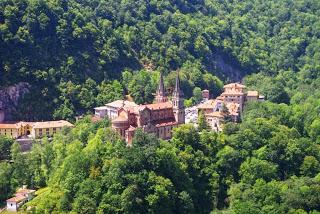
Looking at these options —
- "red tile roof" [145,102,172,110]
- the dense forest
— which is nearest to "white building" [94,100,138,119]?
the dense forest

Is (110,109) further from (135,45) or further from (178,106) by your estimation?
(135,45)

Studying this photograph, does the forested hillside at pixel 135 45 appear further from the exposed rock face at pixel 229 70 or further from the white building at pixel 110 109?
the white building at pixel 110 109

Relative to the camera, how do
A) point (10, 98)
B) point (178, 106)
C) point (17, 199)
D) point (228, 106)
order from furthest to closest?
point (228, 106), point (10, 98), point (178, 106), point (17, 199)

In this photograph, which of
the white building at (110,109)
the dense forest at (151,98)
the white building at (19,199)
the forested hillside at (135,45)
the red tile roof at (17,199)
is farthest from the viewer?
the forested hillside at (135,45)

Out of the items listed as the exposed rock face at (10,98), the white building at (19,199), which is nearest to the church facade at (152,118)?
the white building at (19,199)

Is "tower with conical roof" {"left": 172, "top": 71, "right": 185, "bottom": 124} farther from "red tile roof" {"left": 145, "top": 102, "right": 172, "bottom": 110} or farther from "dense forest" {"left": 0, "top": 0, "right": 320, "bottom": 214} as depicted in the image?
"dense forest" {"left": 0, "top": 0, "right": 320, "bottom": 214}

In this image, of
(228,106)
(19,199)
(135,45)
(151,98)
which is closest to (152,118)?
(228,106)

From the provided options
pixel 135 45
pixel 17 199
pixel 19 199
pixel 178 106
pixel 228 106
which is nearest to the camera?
pixel 17 199
